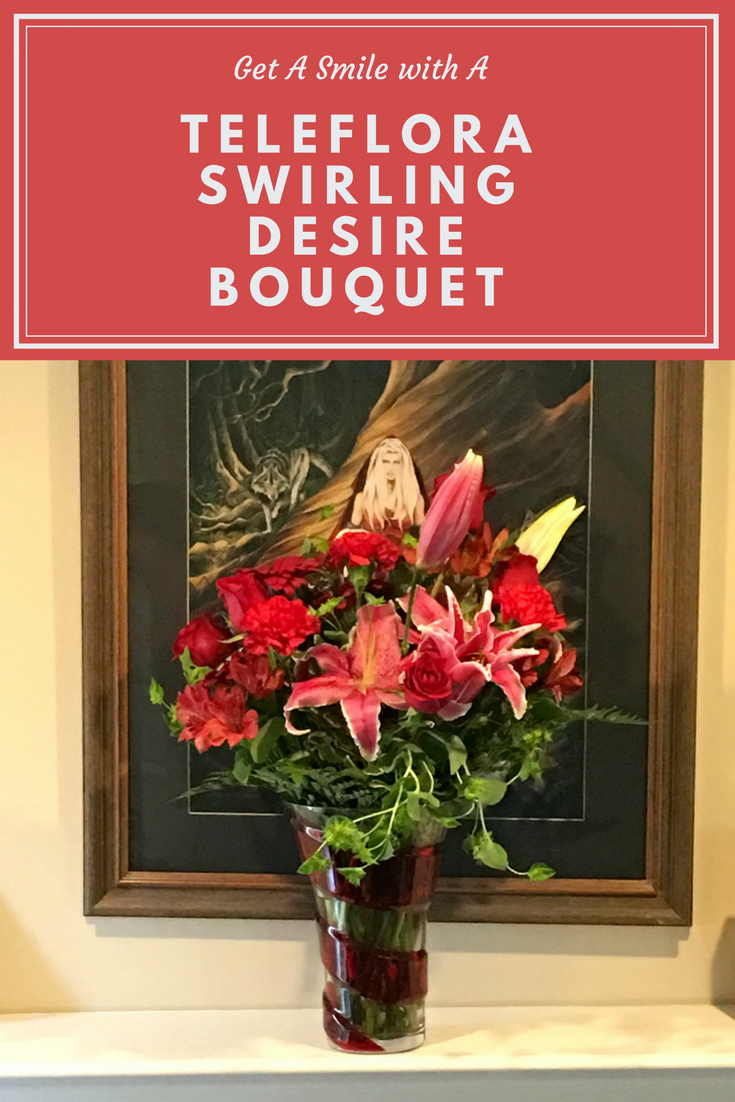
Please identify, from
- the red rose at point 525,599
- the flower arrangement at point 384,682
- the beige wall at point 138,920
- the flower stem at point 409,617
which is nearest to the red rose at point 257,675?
the flower arrangement at point 384,682

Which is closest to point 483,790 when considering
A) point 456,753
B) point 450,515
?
point 456,753

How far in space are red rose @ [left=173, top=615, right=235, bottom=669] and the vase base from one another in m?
0.41

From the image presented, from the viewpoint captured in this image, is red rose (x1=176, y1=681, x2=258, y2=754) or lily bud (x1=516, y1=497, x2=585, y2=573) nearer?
red rose (x1=176, y1=681, x2=258, y2=754)

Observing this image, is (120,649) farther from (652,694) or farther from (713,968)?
(713,968)

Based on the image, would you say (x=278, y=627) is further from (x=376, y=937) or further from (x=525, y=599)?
(x=376, y=937)

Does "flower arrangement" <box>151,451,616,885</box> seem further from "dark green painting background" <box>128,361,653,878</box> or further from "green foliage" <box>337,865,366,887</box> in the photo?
"dark green painting background" <box>128,361,653,878</box>

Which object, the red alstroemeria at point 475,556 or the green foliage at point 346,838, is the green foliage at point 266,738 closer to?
the green foliage at point 346,838

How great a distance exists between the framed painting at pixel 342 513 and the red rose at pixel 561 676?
184 mm

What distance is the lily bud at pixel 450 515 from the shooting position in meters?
0.91

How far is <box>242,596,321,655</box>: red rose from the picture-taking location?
35.2 inches

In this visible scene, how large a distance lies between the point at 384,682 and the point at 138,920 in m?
0.49
